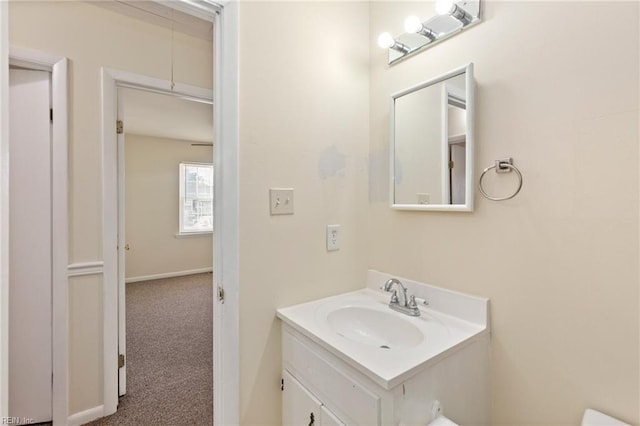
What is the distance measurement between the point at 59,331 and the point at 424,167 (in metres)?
2.14

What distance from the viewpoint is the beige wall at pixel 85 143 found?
5.27 ft

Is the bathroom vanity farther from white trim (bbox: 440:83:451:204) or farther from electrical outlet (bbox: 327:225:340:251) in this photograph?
white trim (bbox: 440:83:451:204)

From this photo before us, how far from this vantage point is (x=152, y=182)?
471 centimetres

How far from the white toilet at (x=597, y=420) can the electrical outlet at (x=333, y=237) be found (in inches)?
39.3

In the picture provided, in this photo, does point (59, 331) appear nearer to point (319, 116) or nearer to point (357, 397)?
point (357, 397)

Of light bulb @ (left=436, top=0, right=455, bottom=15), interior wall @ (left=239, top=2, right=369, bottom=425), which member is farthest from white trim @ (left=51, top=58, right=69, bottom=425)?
light bulb @ (left=436, top=0, right=455, bottom=15)

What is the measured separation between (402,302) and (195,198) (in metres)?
4.77

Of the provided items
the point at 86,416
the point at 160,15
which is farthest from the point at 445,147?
the point at 86,416

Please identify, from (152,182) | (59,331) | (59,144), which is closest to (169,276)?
(152,182)

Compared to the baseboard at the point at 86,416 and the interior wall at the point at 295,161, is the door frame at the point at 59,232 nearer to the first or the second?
the baseboard at the point at 86,416

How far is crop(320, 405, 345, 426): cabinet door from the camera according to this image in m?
0.94

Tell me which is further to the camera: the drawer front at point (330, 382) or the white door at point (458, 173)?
the white door at point (458, 173)

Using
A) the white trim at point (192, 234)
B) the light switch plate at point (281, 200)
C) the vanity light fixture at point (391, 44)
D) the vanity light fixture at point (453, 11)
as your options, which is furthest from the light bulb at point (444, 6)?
the white trim at point (192, 234)

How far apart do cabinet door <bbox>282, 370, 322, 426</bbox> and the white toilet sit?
0.79m
